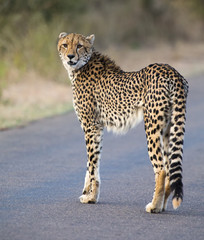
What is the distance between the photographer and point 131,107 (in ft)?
19.9

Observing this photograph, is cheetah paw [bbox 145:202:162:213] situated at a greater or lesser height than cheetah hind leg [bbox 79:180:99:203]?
lesser

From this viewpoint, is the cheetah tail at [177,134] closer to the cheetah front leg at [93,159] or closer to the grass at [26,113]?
the cheetah front leg at [93,159]

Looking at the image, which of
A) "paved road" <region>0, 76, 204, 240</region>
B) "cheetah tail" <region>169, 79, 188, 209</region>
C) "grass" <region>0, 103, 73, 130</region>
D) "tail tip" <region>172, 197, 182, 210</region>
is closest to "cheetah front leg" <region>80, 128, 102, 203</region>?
"paved road" <region>0, 76, 204, 240</region>

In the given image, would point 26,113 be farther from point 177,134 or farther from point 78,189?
point 177,134

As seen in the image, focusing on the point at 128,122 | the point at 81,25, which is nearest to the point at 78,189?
the point at 128,122

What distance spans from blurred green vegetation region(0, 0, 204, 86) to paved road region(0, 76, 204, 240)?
15.0 ft

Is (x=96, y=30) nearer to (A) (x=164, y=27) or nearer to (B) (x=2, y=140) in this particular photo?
(A) (x=164, y=27)

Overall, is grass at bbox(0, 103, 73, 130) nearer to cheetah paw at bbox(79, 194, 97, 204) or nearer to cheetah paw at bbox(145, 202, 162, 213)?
cheetah paw at bbox(79, 194, 97, 204)

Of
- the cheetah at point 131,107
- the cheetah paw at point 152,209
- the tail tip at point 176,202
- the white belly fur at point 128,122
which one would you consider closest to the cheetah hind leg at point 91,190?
the cheetah at point 131,107

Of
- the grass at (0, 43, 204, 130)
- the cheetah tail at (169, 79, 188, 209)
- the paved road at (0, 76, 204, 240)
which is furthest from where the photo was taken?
the grass at (0, 43, 204, 130)

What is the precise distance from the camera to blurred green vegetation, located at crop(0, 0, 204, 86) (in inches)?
647

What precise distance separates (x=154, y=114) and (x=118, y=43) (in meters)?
22.0

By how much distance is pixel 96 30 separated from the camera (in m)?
27.0

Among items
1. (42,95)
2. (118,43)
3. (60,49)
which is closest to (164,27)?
(118,43)
